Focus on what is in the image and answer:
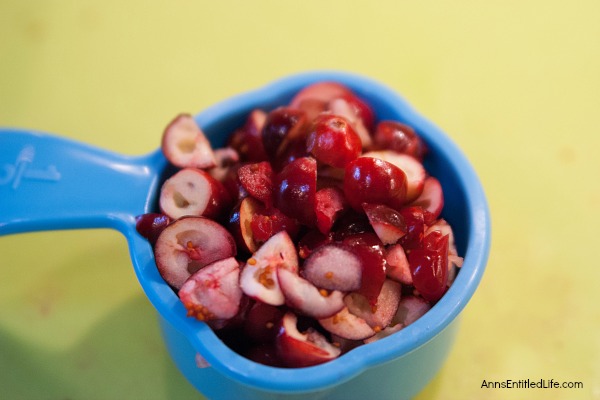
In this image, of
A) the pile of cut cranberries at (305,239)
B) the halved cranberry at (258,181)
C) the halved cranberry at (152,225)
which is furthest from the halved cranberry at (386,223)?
the halved cranberry at (152,225)

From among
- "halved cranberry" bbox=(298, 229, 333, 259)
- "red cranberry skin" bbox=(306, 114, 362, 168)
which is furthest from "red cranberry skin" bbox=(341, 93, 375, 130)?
"halved cranberry" bbox=(298, 229, 333, 259)

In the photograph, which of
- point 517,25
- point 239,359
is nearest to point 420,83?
point 517,25

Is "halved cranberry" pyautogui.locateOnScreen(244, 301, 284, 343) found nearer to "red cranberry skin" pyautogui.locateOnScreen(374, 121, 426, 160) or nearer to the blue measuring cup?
the blue measuring cup

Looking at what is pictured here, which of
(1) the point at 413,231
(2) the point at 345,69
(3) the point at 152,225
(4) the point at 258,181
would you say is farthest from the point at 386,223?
(2) the point at 345,69

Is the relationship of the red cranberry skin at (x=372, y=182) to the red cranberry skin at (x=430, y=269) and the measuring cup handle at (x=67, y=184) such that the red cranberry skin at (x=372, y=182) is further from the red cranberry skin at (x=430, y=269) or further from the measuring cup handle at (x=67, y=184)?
the measuring cup handle at (x=67, y=184)

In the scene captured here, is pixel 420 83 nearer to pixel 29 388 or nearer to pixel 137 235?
pixel 137 235

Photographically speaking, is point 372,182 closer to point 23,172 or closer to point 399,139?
point 399,139

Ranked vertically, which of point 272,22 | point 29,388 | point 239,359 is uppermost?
point 272,22
